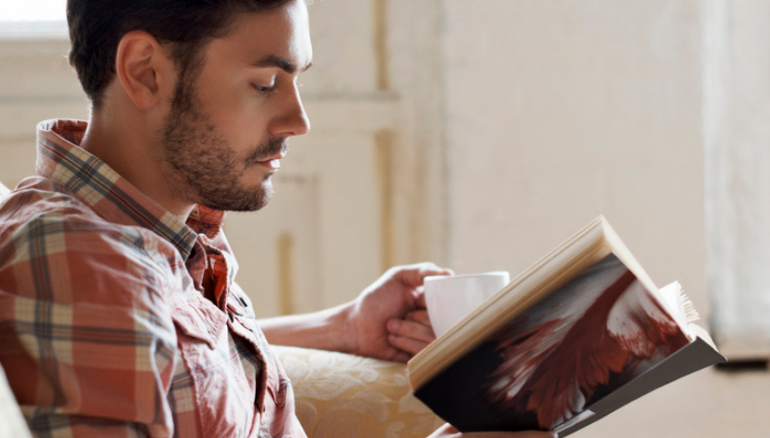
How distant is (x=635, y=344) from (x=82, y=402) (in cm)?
42

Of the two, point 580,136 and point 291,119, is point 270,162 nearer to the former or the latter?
point 291,119

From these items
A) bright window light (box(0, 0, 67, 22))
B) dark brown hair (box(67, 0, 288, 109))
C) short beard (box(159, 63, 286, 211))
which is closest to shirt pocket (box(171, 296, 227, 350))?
short beard (box(159, 63, 286, 211))

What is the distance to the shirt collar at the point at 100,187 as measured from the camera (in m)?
0.67

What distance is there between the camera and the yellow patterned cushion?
96 centimetres

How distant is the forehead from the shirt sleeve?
283 millimetres

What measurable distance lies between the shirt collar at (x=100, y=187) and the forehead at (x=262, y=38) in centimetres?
16

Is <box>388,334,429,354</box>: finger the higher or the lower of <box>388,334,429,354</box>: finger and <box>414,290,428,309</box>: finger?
the lower

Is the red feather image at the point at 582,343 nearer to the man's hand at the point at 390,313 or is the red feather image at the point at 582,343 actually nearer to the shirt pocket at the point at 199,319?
the shirt pocket at the point at 199,319

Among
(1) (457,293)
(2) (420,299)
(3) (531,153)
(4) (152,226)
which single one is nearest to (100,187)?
(4) (152,226)

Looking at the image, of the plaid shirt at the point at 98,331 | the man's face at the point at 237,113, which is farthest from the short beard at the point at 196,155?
the plaid shirt at the point at 98,331

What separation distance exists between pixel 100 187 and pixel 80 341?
20 centimetres

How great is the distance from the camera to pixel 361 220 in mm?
1804

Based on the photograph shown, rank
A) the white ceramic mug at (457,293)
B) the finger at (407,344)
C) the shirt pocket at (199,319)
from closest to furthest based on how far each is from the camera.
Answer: the shirt pocket at (199,319)
the white ceramic mug at (457,293)
the finger at (407,344)

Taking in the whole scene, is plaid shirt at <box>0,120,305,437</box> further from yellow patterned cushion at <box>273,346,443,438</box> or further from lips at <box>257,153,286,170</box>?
yellow patterned cushion at <box>273,346,443,438</box>
